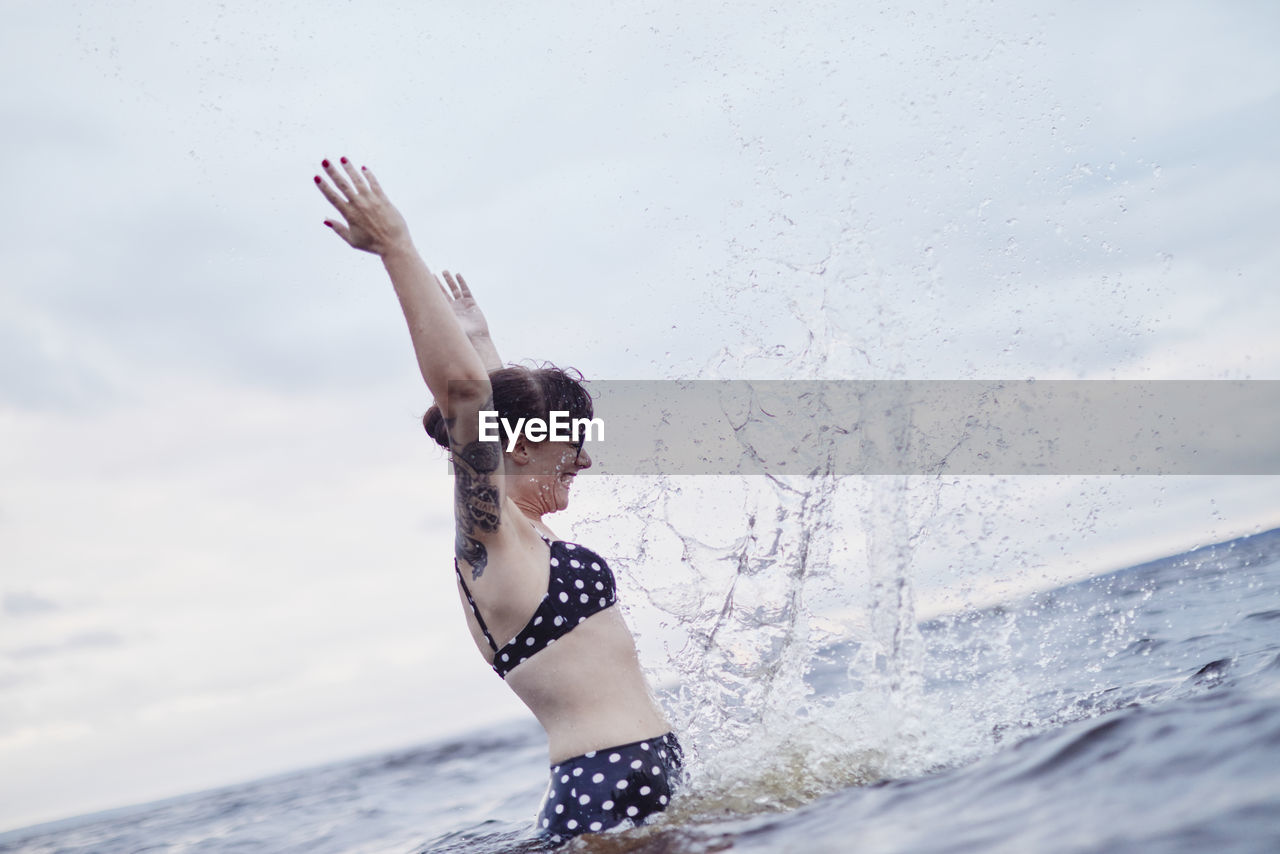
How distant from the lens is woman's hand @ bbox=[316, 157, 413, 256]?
8.70 feet

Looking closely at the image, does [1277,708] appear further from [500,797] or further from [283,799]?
[283,799]

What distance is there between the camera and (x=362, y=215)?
8.68ft

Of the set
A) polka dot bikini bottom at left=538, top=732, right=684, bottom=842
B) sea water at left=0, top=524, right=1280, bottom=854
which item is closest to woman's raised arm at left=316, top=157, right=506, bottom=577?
polka dot bikini bottom at left=538, top=732, right=684, bottom=842

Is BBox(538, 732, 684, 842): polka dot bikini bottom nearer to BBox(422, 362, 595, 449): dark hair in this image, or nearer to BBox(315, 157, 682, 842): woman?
BBox(315, 157, 682, 842): woman

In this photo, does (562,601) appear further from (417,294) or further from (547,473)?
(417,294)

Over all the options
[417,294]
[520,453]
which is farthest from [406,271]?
[520,453]

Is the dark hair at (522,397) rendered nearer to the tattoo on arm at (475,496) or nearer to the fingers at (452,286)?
the tattoo on arm at (475,496)

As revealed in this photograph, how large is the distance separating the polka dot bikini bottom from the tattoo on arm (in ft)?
2.58

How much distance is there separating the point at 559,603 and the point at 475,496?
54 cm

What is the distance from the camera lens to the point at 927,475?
4684 millimetres

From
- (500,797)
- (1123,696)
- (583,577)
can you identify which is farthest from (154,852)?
(1123,696)

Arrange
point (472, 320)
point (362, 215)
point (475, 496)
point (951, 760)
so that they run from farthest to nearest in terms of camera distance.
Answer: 1. point (472, 320)
2. point (951, 760)
3. point (475, 496)
4. point (362, 215)

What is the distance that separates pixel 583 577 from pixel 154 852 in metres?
7.04

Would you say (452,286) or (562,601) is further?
(452,286)
